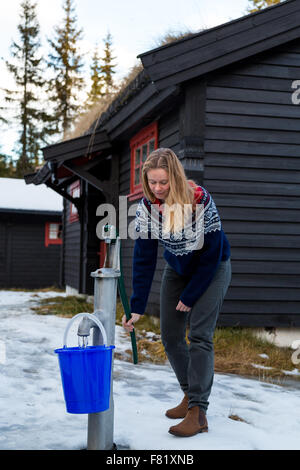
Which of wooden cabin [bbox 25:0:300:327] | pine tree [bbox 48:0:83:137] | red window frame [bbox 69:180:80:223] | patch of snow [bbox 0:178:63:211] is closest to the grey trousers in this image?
wooden cabin [bbox 25:0:300:327]

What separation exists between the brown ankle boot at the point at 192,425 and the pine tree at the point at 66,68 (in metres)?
27.0

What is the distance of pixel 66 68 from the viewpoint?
29.8 metres

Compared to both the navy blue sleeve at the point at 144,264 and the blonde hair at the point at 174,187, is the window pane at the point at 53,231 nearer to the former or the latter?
the navy blue sleeve at the point at 144,264

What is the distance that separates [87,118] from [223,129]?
491 centimetres

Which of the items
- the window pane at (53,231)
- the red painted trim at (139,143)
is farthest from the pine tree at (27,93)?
the red painted trim at (139,143)

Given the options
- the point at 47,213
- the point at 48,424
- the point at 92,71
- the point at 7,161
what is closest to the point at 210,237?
the point at 48,424

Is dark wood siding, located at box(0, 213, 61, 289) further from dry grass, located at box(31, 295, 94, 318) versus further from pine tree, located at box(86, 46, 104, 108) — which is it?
pine tree, located at box(86, 46, 104, 108)

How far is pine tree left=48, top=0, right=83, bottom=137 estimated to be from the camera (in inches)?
1139

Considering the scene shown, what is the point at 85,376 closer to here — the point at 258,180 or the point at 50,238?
the point at 258,180

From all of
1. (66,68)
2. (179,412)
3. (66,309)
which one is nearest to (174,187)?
(179,412)

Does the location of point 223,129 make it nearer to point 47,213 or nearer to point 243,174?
point 243,174

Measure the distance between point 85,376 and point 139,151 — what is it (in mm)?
6250

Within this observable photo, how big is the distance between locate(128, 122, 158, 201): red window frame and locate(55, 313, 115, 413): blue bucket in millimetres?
5270

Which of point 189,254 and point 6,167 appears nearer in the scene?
point 189,254
